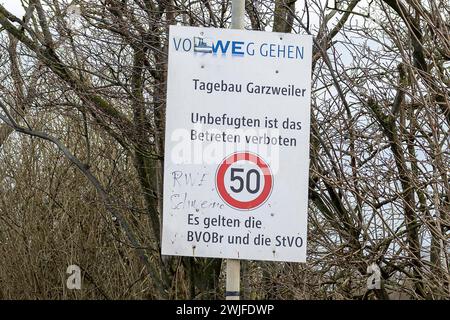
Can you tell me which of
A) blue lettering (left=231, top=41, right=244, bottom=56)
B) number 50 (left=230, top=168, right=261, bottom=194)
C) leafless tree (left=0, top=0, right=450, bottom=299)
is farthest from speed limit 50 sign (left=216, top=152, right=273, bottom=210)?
leafless tree (left=0, top=0, right=450, bottom=299)

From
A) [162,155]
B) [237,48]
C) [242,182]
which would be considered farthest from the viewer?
[162,155]

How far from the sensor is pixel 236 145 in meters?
4.92

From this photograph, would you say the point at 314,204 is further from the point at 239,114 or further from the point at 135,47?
the point at 239,114

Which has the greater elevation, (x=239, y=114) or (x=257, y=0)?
(x=257, y=0)

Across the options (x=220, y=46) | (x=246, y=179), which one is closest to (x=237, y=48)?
(x=220, y=46)

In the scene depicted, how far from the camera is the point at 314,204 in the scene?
26.1ft

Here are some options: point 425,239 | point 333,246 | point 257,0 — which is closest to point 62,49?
point 257,0

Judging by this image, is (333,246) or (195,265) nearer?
(333,246)

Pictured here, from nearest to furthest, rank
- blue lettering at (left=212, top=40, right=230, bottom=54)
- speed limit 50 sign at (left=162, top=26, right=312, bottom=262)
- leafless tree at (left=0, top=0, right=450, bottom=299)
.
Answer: speed limit 50 sign at (left=162, top=26, right=312, bottom=262), blue lettering at (left=212, top=40, right=230, bottom=54), leafless tree at (left=0, top=0, right=450, bottom=299)

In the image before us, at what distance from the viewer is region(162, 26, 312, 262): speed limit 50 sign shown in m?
4.86

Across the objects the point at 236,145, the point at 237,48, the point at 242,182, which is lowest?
the point at 242,182

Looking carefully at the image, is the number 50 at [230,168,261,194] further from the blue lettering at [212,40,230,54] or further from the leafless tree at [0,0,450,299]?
the leafless tree at [0,0,450,299]

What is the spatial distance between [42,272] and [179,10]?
3976mm

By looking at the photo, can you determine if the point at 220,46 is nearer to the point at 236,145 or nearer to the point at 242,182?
the point at 236,145
